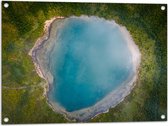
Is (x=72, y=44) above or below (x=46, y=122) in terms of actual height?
above

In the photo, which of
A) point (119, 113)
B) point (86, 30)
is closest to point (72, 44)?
point (86, 30)

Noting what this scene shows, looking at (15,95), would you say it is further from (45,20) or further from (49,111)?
(45,20)

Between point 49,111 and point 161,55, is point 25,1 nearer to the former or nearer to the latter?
point 49,111

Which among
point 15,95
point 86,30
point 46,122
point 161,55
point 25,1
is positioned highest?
point 25,1

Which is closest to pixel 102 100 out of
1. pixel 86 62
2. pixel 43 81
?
pixel 86 62

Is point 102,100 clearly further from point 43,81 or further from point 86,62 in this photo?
point 43,81
